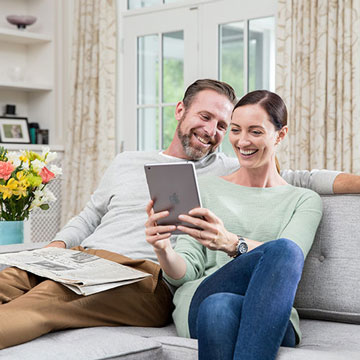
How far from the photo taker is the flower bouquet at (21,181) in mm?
2333

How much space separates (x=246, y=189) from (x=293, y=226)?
9.1 inches

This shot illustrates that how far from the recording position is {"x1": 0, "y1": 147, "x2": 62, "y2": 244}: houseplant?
2348 mm

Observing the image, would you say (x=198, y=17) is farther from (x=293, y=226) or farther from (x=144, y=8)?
(x=293, y=226)

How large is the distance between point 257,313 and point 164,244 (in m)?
0.41

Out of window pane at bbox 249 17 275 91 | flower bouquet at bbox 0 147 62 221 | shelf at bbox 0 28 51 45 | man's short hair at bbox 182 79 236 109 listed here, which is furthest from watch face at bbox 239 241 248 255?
shelf at bbox 0 28 51 45

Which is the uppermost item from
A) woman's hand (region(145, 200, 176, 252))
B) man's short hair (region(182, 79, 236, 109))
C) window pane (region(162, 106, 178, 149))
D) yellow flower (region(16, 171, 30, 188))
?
man's short hair (region(182, 79, 236, 109))

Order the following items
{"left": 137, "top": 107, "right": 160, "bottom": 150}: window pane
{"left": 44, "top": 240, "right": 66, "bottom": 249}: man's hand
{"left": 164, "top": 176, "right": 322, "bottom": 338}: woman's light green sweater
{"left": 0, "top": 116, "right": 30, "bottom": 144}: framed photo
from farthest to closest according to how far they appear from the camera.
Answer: {"left": 0, "top": 116, "right": 30, "bottom": 144}: framed photo → {"left": 137, "top": 107, "right": 160, "bottom": 150}: window pane → {"left": 44, "top": 240, "right": 66, "bottom": 249}: man's hand → {"left": 164, "top": 176, "right": 322, "bottom": 338}: woman's light green sweater

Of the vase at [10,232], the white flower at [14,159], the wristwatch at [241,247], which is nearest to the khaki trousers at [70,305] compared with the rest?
the wristwatch at [241,247]

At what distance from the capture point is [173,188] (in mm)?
1683

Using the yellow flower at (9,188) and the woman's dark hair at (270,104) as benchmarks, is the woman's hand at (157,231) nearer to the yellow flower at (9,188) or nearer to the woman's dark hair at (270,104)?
the woman's dark hair at (270,104)

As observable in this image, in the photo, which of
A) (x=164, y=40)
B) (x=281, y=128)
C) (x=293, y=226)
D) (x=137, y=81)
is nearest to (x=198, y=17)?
(x=164, y=40)

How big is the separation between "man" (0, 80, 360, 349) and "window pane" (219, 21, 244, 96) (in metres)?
1.84

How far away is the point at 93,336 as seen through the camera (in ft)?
5.48

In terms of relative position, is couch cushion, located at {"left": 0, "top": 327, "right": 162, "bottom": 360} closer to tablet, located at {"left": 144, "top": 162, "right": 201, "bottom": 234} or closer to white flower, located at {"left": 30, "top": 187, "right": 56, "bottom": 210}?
tablet, located at {"left": 144, "top": 162, "right": 201, "bottom": 234}
